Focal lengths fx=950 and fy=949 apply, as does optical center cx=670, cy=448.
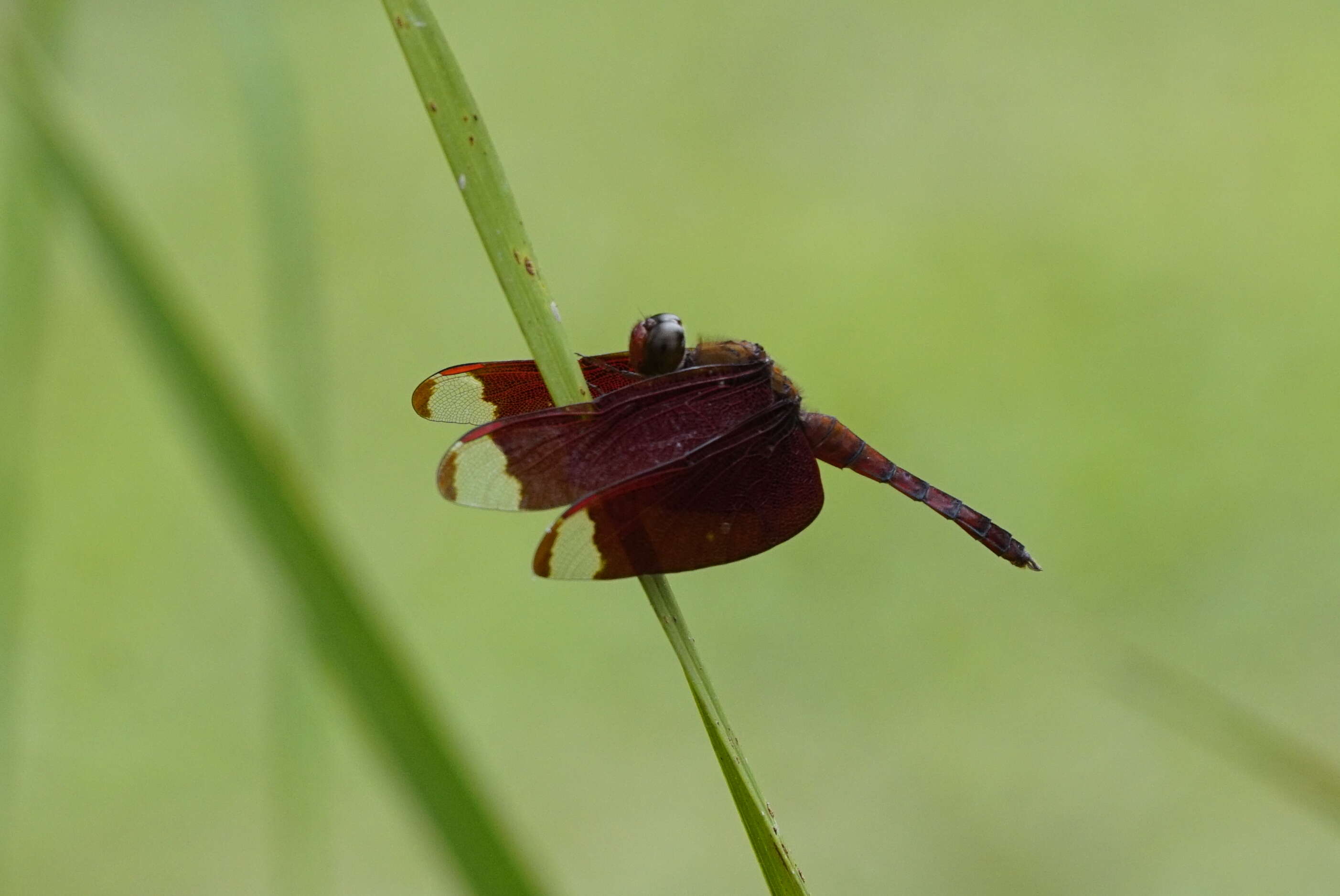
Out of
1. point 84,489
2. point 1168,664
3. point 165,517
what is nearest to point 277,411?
point 165,517

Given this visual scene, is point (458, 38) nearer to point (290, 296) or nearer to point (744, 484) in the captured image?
point (290, 296)

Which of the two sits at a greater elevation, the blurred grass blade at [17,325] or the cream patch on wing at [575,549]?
the blurred grass blade at [17,325]

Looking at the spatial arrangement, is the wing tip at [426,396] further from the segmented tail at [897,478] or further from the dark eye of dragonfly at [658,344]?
the segmented tail at [897,478]

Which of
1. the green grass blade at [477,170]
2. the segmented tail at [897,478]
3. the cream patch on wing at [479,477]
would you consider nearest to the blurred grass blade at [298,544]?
the green grass blade at [477,170]

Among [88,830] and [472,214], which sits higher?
[472,214]

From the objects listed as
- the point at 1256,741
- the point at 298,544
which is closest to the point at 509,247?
the point at 298,544

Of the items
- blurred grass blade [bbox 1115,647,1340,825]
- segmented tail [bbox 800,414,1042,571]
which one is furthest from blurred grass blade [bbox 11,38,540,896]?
segmented tail [bbox 800,414,1042,571]

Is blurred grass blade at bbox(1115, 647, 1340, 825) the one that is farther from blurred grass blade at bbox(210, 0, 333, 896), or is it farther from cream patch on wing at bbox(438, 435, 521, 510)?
blurred grass blade at bbox(210, 0, 333, 896)
